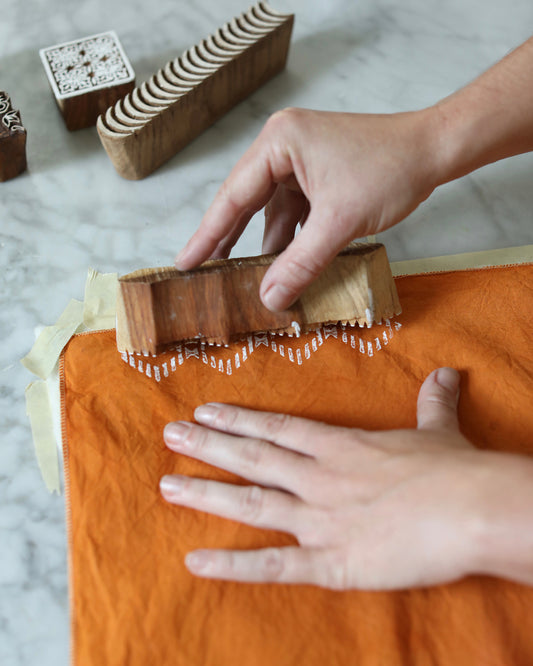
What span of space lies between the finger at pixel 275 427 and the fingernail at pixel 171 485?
0.25 ft

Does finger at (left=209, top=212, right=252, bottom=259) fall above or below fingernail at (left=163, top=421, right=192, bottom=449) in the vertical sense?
above

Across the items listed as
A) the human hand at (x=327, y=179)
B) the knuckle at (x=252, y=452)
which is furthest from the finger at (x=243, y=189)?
the knuckle at (x=252, y=452)

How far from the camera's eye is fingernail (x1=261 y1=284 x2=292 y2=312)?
719mm

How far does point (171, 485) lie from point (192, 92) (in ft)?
2.05

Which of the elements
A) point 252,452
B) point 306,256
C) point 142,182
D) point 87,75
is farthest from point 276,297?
point 87,75

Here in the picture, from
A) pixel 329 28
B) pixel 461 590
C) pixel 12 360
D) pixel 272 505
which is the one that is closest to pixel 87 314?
pixel 12 360

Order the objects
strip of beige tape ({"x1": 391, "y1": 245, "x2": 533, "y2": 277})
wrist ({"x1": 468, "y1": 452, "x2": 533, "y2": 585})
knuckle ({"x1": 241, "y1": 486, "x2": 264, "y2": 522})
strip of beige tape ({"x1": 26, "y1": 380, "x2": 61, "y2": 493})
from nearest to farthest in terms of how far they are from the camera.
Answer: wrist ({"x1": 468, "y1": 452, "x2": 533, "y2": 585}), knuckle ({"x1": 241, "y1": 486, "x2": 264, "y2": 522}), strip of beige tape ({"x1": 26, "y1": 380, "x2": 61, "y2": 493}), strip of beige tape ({"x1": 391, "y1": 245, "x2": 533, "y2": 277})

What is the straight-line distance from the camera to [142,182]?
3.35ft

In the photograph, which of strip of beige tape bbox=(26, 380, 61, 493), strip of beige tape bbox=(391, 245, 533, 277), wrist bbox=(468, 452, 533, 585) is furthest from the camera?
strip of beige tape bbox=(391, 245, 533, 277)

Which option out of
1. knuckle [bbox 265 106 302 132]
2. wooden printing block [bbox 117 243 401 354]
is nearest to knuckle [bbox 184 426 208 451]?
wooden printing block [bbox 117 243 401 354]

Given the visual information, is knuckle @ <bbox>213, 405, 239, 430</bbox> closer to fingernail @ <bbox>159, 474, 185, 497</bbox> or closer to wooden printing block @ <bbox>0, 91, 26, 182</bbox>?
fingernail @ <bbox>159, 474, 185, 497</bbox>

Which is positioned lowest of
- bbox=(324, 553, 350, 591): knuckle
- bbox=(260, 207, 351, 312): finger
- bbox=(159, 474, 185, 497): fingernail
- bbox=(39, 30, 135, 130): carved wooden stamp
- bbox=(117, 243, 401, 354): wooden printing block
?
bbox=(324, 553, 350, 591): knuckle

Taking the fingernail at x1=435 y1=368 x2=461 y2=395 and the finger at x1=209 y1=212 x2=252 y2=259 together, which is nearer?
the fingernail at x1=435 y1=368 x2=461 y2=395

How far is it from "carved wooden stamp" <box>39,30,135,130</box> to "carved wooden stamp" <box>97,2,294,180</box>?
2.2 inches
